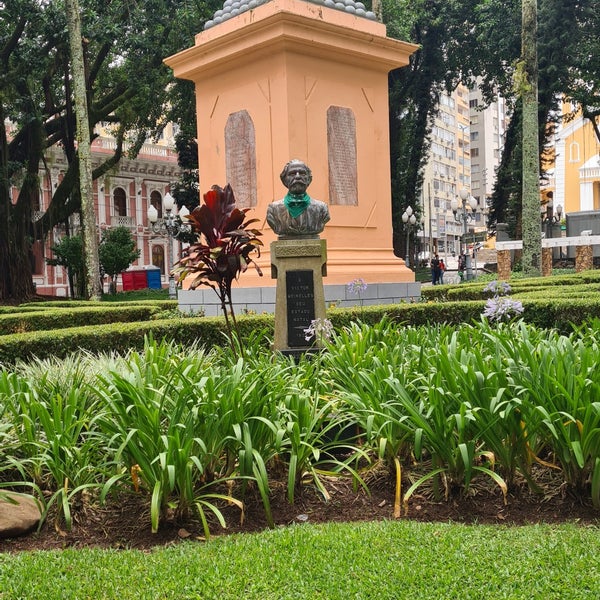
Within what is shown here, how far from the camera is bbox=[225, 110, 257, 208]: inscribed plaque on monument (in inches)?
509

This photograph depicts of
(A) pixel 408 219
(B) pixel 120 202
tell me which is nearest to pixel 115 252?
(A) pixel 408 219

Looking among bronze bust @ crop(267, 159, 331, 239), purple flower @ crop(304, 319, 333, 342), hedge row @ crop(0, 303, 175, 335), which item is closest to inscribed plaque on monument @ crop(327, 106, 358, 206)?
hedge row @ crop(0, 303, 175, 335)

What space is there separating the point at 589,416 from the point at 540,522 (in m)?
0.61

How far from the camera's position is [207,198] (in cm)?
648

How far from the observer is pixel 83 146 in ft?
67.6

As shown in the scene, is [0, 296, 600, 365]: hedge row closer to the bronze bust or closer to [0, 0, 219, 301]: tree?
the bronze bust

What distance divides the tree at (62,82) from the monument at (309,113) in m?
9.81

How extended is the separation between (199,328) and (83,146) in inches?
515

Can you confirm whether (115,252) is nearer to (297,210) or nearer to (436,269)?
(436,269)

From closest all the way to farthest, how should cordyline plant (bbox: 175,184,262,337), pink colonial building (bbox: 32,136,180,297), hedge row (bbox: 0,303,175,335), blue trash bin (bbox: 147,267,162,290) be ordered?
1. cordyline plant (bbox: 175,184,262,337)
2. hedge row (bbox: 0,303,175,335)
3. blue trash bin (bbox: 147,267,162,290)
4. pink colonial building (bbox: 32,136,180,297)

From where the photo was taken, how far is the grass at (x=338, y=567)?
9.96ft

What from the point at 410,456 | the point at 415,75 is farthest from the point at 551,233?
the point at 410,456

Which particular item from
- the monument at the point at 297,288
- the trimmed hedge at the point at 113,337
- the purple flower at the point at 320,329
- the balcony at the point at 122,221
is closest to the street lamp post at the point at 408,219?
the balcony at the point at 122,221

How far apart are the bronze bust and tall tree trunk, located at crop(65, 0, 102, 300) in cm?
1321
